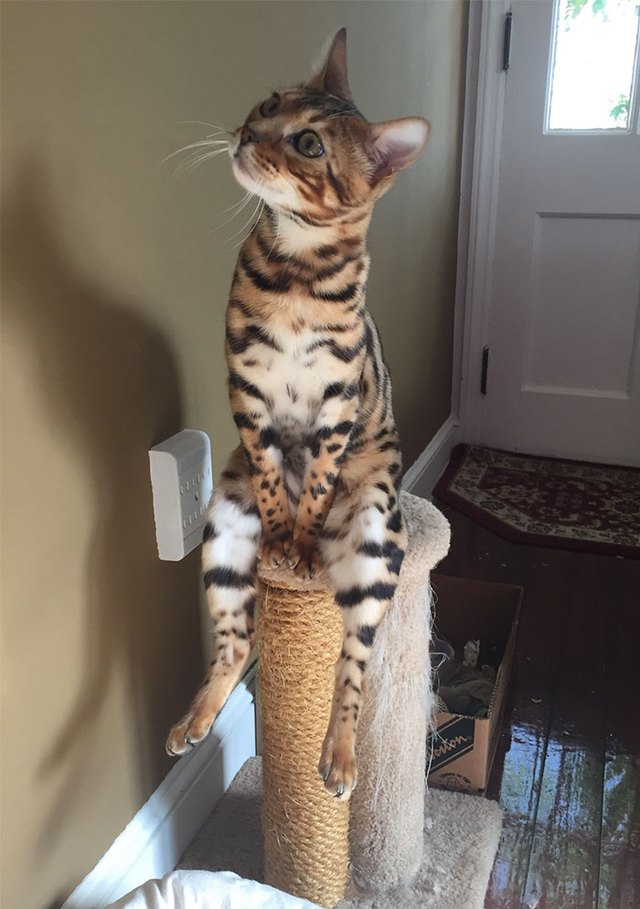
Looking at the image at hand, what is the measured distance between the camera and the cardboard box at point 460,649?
1.45m

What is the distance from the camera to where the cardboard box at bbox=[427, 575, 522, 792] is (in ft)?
4.75

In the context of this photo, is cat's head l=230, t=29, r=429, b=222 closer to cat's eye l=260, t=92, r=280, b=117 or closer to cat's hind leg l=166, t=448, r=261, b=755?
cat's eye l=260, t=92, r=280, b=117

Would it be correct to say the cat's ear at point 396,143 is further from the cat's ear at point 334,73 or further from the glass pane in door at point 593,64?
the glass pane in door at point 593,64

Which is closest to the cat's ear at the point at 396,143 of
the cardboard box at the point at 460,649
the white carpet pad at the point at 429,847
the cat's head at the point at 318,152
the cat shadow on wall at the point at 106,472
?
the cat's head at the point at 318,152

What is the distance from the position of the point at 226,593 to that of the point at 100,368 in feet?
1.06

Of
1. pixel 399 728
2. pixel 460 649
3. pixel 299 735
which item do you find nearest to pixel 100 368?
pixel 299 735

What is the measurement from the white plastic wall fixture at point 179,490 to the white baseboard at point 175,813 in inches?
15.1

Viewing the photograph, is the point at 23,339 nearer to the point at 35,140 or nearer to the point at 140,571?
the point at 35,140

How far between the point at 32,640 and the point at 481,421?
7.33ft

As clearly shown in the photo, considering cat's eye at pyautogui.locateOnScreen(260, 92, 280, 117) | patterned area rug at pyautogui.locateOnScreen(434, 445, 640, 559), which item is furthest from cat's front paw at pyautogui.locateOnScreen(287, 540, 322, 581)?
patterned area rug at pyautogui.locateOnScreen(434, 445, 640, 559)

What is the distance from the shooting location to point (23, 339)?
88cm

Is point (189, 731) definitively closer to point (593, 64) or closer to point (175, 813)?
point (175, 813)

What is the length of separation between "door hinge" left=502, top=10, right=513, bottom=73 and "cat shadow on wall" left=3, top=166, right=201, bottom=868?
1.90 m

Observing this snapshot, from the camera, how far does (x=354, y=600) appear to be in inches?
40.4
